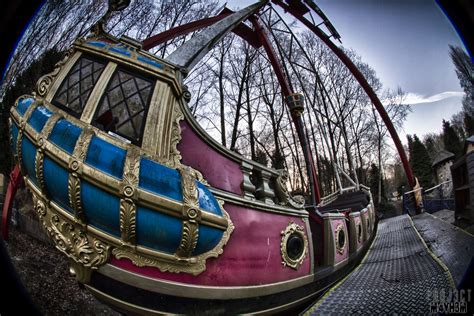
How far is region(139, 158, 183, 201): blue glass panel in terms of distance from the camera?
0.64 metres

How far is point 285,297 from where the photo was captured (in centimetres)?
83

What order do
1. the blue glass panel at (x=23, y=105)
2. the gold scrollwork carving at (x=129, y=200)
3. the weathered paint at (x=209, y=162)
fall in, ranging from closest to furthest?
the gold scrollwork carving at (x=129, y=200) → the blue glass panel at (x=23, y=105) → the weathered paint at (x=209, y=162)

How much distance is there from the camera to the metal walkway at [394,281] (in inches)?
29.9

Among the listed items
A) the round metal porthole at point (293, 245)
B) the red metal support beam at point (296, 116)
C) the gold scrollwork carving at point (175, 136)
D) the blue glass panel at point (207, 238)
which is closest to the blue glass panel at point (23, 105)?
the gold scrollwork carving at point (175, 136)

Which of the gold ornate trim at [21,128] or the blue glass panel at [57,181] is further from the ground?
the gold ornate trim at [21,128]

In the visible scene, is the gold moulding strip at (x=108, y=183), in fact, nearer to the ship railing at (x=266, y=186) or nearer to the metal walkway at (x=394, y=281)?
the ship railing at (x=266, y=186)

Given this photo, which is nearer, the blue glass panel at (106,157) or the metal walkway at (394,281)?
the blue glass panel at (106,157)

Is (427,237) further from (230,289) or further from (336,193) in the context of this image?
(230,289)

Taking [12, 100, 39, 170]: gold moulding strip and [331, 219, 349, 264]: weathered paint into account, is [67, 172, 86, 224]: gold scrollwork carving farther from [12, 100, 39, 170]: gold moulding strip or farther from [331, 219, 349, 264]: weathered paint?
[331, 219, 349, 264]: weathered paint

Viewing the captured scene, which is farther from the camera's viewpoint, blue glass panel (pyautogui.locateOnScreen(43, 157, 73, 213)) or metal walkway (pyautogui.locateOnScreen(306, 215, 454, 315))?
metal walkway (pyautogui.locateOnScreen(306, 215, 454, 315))

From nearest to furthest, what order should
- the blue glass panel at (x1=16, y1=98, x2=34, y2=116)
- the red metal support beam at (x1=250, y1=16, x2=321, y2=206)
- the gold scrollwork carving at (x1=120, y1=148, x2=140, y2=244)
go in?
the gold scrollwork carving at (x1=120, y1=148, x2=140, y2=244), the blue glass panel at (x1=16, y1=98, x2=34, y2=116), the red metal support beam at (x1=250, y1=16, x2=321, y2=206)

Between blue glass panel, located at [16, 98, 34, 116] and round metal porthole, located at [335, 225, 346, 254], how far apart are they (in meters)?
1.29

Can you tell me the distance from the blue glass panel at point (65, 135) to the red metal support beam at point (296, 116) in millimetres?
910

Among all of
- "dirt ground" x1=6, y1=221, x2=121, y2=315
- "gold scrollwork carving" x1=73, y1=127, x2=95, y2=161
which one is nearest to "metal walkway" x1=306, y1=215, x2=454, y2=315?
"dirt ground" x1=6, y1=221, x2=121, y2=315
